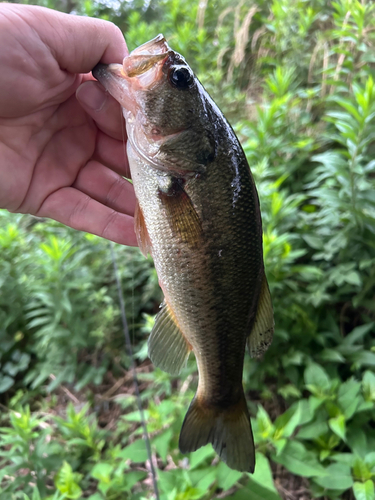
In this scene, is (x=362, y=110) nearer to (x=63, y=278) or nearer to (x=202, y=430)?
(x=202, y=430)

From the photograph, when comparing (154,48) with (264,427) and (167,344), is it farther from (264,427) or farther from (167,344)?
(264,427)

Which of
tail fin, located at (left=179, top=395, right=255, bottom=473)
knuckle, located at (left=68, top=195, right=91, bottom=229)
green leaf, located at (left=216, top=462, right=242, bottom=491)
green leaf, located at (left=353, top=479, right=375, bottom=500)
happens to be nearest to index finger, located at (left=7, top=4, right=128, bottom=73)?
knuckle, located at (left=68, top=195, right=91, bottom=229)

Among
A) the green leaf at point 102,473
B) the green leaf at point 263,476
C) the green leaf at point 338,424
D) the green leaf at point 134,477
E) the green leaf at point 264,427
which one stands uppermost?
the green leaf at point 338,424

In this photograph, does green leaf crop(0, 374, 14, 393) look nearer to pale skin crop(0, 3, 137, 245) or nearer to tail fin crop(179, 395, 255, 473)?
pale skin crop(0, 3, 137, 245)

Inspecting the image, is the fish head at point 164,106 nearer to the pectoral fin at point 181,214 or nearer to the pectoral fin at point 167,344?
the pectoral fin at point 181,214

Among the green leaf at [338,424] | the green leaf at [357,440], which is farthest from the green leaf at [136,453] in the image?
the green leaf at [357,440]

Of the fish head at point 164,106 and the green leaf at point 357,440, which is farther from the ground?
the fish head at point 164,106

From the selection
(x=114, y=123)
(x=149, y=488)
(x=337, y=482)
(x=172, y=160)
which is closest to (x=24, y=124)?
(x=114, y=123)

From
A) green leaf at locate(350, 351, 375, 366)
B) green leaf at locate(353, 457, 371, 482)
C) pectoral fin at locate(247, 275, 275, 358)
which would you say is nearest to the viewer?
pectoral fin at locate(247, 275, 275, 358)
